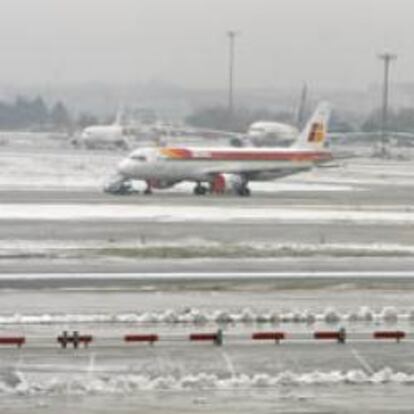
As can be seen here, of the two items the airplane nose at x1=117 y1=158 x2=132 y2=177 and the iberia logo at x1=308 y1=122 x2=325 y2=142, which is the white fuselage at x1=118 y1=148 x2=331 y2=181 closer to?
the airplane nose at x1=117 y1=158 x2=132 y2=177

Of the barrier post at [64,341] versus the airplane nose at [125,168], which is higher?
the barrier post at [64,341]

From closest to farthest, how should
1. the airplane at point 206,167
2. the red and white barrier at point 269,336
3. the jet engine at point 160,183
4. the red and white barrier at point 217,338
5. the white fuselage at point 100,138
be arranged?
the red and white barrier at point 217,338, the red and white barrier at point 269,336, the airplane at point 206,167, the jet engine at point 160,183, the white fuselage at point 100,138

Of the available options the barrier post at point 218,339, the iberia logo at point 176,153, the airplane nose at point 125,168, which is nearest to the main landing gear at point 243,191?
the iberia logo at point 176,153

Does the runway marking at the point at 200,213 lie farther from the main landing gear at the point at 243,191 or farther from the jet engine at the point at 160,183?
the jet engine at the point at 160,183

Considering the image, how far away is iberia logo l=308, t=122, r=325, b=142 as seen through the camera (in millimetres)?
81062

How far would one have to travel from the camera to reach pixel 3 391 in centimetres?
1584

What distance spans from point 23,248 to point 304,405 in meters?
23.2

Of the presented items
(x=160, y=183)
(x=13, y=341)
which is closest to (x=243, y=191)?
(x=160, y=183)

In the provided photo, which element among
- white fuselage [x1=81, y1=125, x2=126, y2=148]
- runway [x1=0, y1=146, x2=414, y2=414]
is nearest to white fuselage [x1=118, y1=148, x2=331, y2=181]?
runway [x1=0, y1=146, x2=414, y2=414]

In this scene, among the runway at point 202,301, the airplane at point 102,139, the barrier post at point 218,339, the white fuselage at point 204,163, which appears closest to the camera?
the runway at point 202,301

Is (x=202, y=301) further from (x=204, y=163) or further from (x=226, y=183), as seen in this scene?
(x=204, y=163)

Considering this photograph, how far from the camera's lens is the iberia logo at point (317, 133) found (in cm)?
8106

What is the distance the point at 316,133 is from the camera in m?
81.5

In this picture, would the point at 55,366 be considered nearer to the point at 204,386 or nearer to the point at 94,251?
the point at 204,386
